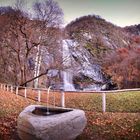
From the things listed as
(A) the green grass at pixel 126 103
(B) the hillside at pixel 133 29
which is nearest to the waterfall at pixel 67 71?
(A) the green grass at pixel 126 103

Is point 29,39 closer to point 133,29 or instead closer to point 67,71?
point 67,71

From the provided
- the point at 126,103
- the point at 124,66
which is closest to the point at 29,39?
the point at 124,66

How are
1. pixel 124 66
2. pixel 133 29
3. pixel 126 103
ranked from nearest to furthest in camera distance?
pixel 124 66
pixel 126 103
pixel 133 29

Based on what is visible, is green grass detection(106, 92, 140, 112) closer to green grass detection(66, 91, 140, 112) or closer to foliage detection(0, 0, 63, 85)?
green grass detection(66, 91, 140, 112)

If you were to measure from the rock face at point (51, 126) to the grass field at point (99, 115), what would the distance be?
333 mm

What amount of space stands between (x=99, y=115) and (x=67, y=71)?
70 cm

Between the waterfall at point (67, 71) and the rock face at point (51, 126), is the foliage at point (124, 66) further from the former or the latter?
the rock face at point (51, 126)

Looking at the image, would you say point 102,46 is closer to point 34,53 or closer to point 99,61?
point 99,61

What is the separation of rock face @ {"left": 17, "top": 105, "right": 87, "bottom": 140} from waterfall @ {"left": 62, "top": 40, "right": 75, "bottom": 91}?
0.61 meters

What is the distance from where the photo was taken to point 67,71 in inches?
143

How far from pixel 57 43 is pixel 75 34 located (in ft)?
0.89

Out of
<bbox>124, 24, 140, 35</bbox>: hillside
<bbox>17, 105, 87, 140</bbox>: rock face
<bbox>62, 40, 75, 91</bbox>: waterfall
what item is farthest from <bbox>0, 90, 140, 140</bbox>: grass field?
<bbox>124, 24, 140, 35</bbox>: hillside

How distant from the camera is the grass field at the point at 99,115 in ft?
10.9

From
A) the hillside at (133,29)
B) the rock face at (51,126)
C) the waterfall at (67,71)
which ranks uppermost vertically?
the hillside at (133,29)
